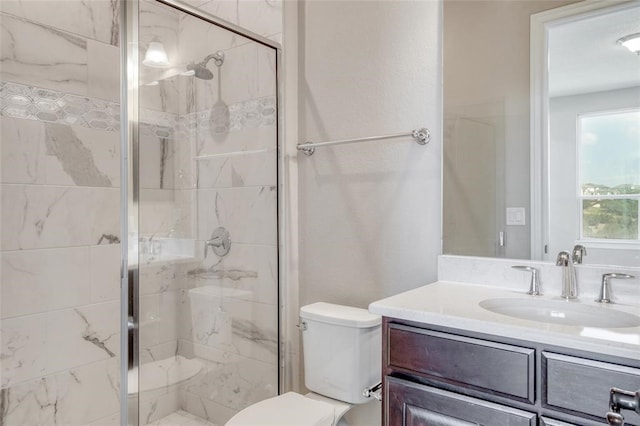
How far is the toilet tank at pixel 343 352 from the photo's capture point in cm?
167

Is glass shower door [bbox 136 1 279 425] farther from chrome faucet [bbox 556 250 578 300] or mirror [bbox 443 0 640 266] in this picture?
chrome faucet [bbox 556 250 578 300]

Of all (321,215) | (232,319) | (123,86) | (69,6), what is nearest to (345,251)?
(321,215)

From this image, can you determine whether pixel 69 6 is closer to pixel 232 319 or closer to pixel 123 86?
pixel 123 86

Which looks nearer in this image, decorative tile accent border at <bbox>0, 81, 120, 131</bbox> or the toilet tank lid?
decorative tile accent border at <bbox>0, 81, 120, 131</bbox>

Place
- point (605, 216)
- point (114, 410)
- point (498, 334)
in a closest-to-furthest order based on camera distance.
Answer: point (498, 334)
point (605, 216)
point (114, 410)

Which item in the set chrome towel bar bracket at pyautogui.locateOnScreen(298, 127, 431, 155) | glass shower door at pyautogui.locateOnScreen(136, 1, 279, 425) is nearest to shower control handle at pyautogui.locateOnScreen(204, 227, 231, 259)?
glass shower door at pyautogui.locateOnScreen(136, 1, 279, 425)

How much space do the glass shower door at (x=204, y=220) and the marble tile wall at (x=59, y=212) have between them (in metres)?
0.40

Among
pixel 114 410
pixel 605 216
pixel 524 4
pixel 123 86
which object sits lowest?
pixel 114 410

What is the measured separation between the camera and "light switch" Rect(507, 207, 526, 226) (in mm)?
1538

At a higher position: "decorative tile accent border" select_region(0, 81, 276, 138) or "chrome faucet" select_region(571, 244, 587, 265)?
"decorative tile accent border" select_region(0, 81, 276, 138)

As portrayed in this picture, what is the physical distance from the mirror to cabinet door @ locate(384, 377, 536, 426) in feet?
2.02

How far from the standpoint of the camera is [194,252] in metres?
1.73

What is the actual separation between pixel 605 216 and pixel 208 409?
1.67 metres

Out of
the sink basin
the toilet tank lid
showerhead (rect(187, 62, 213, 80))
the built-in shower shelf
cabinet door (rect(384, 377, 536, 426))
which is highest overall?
showerhead (rect(187, 62, 213, 80))
